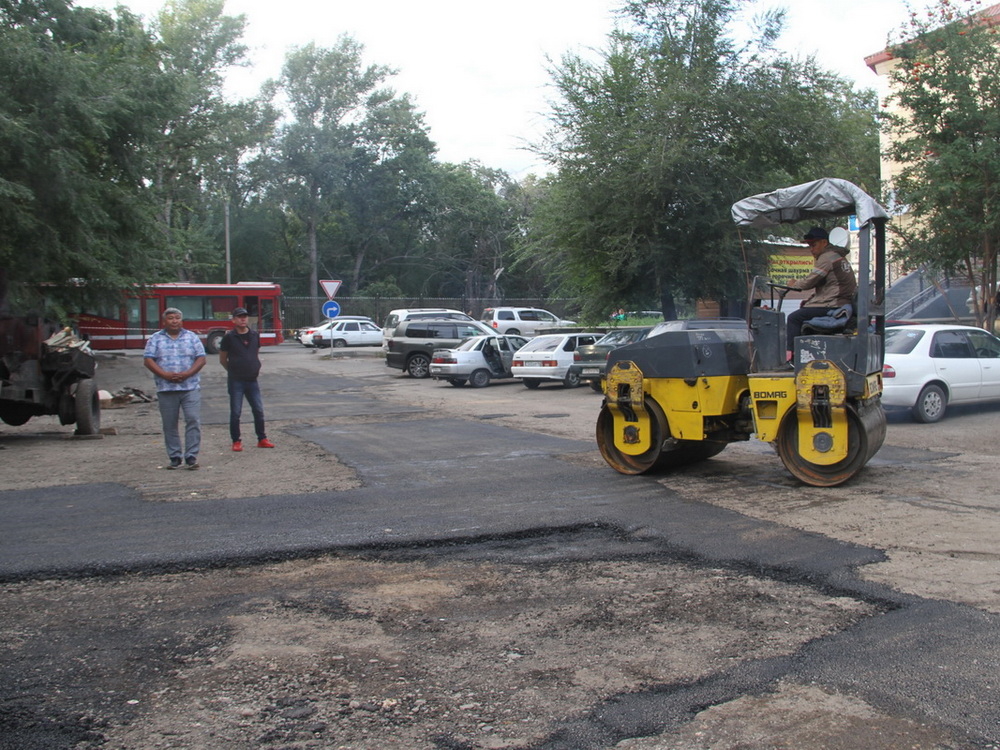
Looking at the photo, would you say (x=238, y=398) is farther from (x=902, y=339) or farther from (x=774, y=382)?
(x=902, y=339)

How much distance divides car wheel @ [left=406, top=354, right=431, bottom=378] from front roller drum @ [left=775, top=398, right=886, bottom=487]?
2055 centimetres

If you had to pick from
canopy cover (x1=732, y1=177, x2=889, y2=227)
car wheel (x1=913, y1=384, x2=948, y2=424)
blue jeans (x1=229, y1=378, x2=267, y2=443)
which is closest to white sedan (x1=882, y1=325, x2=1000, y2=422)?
car wheel (x1=913, y1=384, x2=948, y2=424)

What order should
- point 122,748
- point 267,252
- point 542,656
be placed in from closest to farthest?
point 122,748, point 542,656, point 267,252

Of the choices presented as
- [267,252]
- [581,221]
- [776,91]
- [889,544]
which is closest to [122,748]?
[889,544]

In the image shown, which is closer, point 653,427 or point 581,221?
point 653,427

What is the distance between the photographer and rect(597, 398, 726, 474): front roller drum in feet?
29.6

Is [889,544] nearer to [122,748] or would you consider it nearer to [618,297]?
[122,748]

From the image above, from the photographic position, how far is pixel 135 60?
22.9 metres

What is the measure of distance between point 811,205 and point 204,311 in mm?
36791

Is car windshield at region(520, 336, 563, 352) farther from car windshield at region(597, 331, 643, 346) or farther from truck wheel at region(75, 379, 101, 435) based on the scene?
truck wheel at region(75, 379, 101, 435)

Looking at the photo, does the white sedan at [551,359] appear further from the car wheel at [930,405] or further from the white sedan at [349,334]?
the white sedan at [349,334]

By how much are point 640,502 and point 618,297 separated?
18.5m

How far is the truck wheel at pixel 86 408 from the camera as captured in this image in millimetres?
13211

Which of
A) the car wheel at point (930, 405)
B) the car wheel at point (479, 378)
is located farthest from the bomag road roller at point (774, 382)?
the car wheel at point (479, 378)
